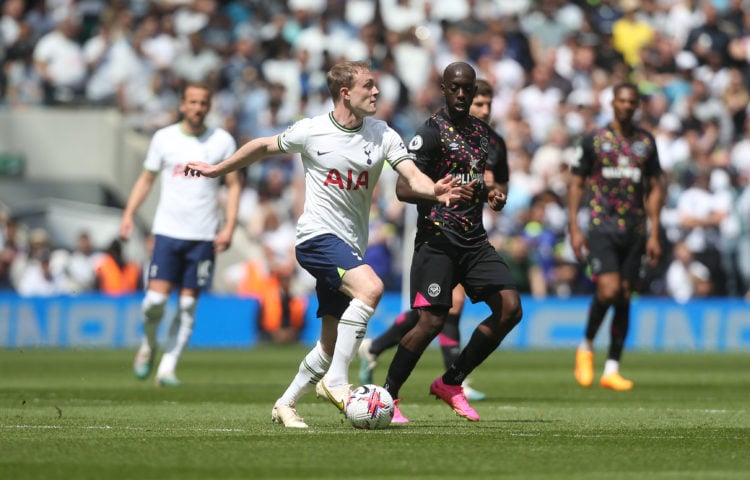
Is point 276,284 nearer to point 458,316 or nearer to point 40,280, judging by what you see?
point 40,280

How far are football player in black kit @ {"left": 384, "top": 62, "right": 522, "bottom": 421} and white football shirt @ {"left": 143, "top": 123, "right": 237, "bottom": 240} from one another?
4.37 metres

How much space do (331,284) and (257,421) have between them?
44.8 inches

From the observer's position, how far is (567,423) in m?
9.90

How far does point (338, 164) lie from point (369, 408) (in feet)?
5.03

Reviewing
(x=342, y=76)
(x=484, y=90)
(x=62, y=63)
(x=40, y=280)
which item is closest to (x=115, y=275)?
(x=40, y=280)

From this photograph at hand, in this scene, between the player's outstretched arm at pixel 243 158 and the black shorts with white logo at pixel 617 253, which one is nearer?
the player's outstretched arm at pixel 243 158

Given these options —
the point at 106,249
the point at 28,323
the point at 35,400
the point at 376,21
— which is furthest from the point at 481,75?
the point at 35,400

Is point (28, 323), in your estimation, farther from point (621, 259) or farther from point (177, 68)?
point (621, 259)

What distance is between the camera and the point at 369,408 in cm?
913

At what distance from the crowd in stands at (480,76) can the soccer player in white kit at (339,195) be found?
13.1 metres

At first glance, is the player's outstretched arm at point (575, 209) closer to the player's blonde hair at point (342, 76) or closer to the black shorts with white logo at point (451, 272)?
the black shorts with white logo at point (451, 272)

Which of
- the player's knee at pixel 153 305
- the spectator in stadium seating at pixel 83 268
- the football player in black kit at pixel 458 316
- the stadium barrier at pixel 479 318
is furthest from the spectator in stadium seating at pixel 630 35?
the football player in black kit at pixel 458 316

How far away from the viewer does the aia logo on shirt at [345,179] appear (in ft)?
31.1

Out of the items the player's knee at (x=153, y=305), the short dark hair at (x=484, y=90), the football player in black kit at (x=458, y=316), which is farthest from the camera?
the player's knee at (x=153, y=305)
